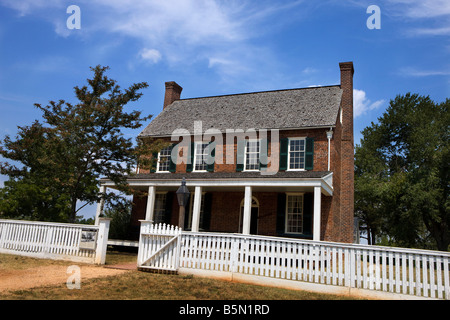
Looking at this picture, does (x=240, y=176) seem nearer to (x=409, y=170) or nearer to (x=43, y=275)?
(x=43, y=275)

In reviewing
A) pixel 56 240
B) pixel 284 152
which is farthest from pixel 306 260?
pixel 284 152

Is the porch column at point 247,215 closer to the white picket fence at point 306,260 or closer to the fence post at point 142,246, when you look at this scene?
the white picket fence at point 306,260

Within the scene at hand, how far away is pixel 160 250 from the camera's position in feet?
32.5

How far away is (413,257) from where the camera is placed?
25.5 ft

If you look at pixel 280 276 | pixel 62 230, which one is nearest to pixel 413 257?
pixel 280 276

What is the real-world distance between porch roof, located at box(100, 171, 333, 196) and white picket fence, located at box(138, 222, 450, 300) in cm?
531

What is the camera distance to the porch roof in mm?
14555

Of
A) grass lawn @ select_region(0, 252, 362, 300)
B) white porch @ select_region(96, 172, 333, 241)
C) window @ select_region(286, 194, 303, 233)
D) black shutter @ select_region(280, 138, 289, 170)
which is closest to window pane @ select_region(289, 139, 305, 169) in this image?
black shutter @ select_region(280, 138, 289, 170)

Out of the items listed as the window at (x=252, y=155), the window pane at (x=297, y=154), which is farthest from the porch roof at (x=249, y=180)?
the window at (x=252, y=155)

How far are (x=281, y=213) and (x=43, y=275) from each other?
10.8 m

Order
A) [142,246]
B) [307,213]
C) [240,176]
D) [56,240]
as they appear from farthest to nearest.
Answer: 1. [307,213]
2. [240,176]
3. [56,240]
4. [142,246]

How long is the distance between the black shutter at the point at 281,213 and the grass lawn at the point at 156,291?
27.4 feet

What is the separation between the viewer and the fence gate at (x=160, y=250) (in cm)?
977
